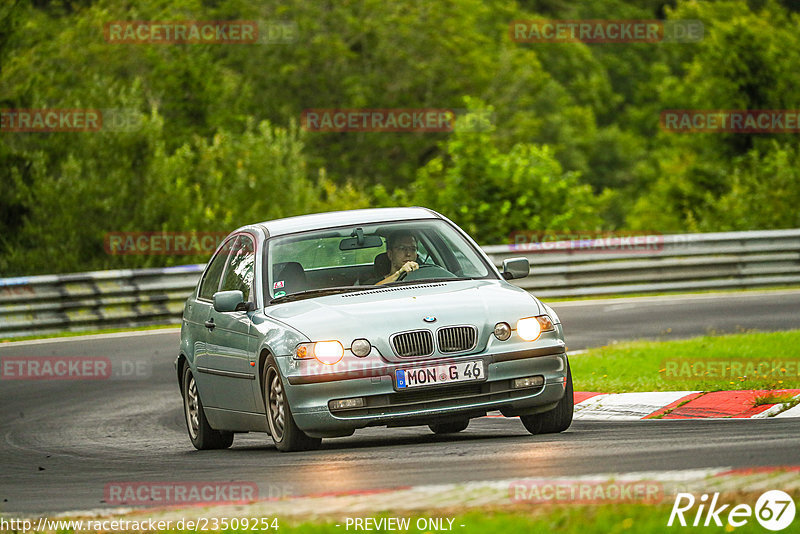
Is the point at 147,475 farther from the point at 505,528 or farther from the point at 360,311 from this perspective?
the point at 505,528

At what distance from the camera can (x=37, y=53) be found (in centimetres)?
3097

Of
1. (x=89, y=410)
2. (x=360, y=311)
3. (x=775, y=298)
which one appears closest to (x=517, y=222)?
(x=775, y=298)

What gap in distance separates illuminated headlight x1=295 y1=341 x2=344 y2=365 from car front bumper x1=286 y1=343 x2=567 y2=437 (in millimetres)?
103

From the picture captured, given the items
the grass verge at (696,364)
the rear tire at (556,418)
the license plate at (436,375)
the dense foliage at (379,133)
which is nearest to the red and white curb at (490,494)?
the license plate at (436,375)

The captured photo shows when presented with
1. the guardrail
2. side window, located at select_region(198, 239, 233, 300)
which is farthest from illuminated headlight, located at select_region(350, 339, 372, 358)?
the guardrail

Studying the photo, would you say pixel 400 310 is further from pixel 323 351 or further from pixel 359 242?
pixel 359 242

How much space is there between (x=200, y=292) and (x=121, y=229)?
18.4 meters

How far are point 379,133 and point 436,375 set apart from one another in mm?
55167

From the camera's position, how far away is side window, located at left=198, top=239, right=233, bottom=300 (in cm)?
1123

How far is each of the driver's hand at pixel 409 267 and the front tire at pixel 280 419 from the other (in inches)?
51.8

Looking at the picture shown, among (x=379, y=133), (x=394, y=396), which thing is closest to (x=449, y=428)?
(x=394, y=396)

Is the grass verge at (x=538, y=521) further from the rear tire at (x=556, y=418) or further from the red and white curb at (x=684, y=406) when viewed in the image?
the red and white curb at (x=684, y=406)

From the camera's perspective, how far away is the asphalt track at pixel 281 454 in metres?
7.48

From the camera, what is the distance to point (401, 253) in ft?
34.0
